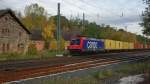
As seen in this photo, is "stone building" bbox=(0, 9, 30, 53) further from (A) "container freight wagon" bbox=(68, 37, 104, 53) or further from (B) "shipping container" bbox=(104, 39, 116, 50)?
(B) "shipping container" bbox=(104, 39, 116, 50)

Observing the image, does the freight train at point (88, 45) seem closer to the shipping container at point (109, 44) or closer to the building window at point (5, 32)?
the shipping container at point (109, 44)

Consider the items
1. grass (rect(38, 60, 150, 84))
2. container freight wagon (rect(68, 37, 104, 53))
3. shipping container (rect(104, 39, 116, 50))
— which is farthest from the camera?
shipping container (rect(104, 39, 116, 50))

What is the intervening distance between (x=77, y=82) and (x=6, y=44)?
130 feet

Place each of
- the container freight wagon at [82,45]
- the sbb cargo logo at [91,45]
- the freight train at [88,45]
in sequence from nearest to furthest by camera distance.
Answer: the container freight wagon at [82,45] < the freight train at [88,45] < the sbb cargo logo at [91,45]

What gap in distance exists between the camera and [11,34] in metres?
56.0

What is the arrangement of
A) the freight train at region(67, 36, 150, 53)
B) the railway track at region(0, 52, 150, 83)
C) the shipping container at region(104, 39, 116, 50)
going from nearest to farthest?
1. the railway track at region(0, 52, 150, 83)
2. the freight train at region(67, 36, 150, 53)
3. the shipping container at region(104, 39, 116, 50)

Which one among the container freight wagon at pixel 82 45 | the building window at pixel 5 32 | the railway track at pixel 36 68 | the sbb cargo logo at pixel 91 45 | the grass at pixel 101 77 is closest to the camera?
the grass at pixel 101 77

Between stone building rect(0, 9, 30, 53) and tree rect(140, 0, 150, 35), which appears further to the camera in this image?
stone building rect(0, 9, 30, 53)

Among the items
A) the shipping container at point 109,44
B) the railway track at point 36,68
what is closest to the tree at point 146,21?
the railway track at point 36,68

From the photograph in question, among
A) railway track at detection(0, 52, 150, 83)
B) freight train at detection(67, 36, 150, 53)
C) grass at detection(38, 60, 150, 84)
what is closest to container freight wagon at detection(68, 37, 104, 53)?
freight train at detection(67, 36, 150, 53)

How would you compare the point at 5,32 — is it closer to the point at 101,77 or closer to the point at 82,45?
the point at 82,45

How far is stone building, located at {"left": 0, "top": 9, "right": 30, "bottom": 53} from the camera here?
53500 millimetres

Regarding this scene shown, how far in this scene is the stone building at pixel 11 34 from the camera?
5350cm

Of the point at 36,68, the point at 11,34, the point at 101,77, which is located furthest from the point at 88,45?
the point at 101,77
